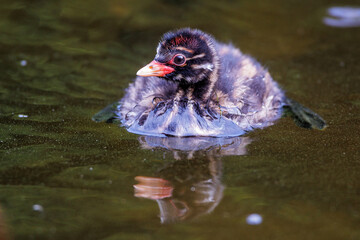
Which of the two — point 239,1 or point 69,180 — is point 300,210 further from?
point 239,1

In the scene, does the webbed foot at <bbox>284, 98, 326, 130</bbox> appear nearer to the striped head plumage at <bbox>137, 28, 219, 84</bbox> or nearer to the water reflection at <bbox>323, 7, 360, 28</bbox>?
the striped head plumage at <bbox>137, 28, 219, 84</bbox>

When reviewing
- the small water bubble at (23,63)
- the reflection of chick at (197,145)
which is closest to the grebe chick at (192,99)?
the reflection of chick at (197,145)

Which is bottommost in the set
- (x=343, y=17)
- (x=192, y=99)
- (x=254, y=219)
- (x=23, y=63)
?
(x=254, y=219)

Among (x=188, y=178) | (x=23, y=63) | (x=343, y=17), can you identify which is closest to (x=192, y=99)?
(x=188, y=178)

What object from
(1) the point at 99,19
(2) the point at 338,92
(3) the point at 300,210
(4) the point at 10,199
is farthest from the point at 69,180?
(1) the point at 99,19

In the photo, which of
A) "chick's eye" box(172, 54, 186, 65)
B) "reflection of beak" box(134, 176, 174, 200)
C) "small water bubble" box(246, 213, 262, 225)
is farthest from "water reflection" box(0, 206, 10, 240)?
"chick's eye" box(172, 54, 186, 65)

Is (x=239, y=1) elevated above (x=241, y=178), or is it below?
above

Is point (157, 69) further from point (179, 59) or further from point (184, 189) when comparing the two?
point (184, 189)
